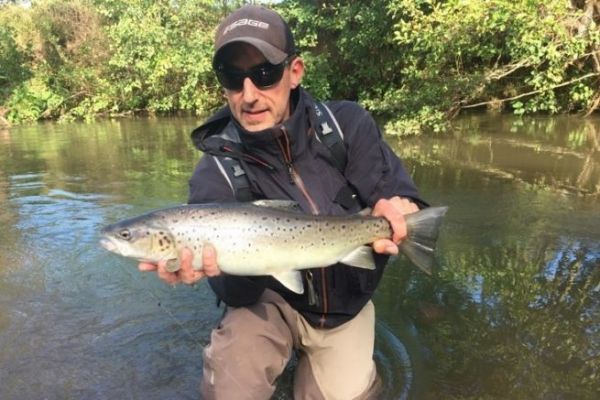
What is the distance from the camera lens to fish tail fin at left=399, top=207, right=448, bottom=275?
9.61 ft

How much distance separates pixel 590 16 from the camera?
1124 cm

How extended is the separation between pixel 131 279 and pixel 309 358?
8.90 feet

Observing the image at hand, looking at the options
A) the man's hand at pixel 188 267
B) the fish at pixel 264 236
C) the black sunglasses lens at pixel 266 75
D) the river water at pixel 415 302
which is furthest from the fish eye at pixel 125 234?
the river water at pixel 415 302

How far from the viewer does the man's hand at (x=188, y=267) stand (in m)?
2.68

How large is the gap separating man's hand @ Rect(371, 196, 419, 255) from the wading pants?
728mm

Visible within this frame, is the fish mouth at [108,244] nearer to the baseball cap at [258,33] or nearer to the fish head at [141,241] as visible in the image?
the fish head at [141,241]

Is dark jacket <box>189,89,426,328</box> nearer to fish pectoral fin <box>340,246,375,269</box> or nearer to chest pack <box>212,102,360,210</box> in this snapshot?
chest pack <box>212,102,360,210</box>

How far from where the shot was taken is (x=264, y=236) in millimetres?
Result: 2781

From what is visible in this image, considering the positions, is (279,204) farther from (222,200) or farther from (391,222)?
(391,222)

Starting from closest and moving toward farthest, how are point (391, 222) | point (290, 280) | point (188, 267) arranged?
1. point (188, 267)
2. point (290, 280)
3. point (391, 222)

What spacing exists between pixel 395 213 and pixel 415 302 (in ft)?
6.77

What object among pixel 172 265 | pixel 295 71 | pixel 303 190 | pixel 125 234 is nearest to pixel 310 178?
pixel 303 190

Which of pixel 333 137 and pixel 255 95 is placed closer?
pixel 255 95

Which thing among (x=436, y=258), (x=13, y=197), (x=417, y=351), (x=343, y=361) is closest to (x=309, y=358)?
(x=343, y=361)
